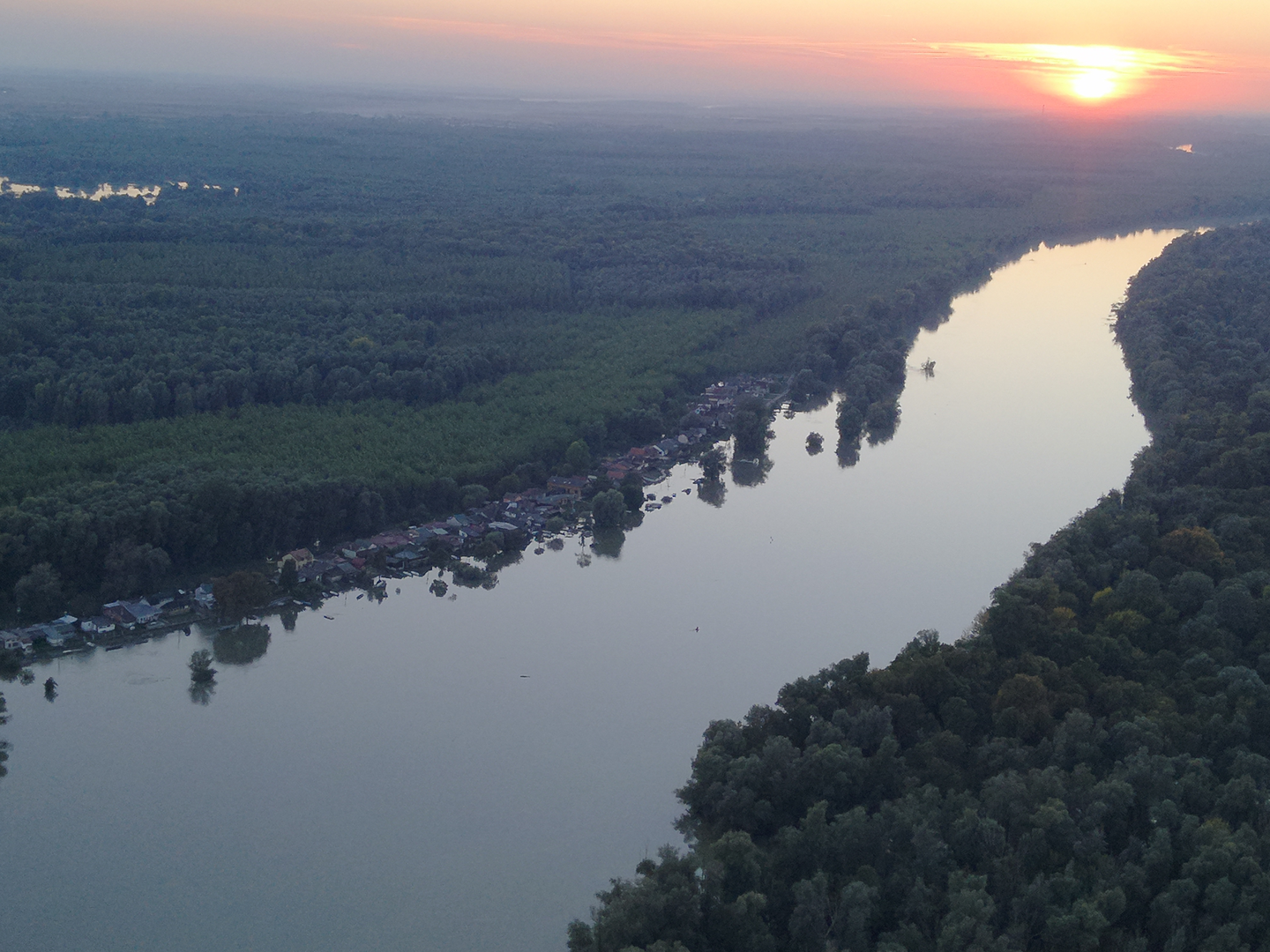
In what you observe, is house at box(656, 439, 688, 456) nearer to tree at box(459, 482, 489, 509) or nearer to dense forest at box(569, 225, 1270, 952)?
tree at box(459, 482, 489, 509)

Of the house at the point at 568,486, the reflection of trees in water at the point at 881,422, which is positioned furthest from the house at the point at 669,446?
the reflection of trees in water at the point at 881,422

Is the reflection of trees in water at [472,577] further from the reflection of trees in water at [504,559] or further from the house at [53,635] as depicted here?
the house at [53,635]

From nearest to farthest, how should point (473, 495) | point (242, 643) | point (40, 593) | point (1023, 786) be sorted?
1. point (1023, 786)
2. point (40, 593)
3. point (242, 643)
4. point (473, 495)

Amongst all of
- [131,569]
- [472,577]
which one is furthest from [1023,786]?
[131,569]

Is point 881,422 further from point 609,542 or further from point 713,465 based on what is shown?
point 609,542

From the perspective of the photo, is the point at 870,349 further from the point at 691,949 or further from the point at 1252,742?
the point at 691,949

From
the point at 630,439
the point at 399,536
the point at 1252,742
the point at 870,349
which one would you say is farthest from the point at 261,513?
the point at 870,349
